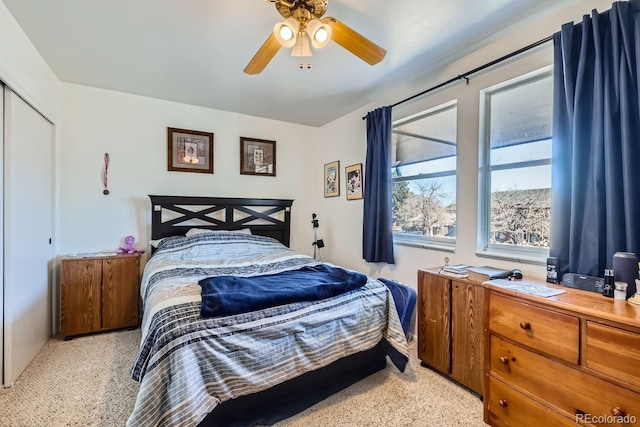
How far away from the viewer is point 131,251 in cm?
306

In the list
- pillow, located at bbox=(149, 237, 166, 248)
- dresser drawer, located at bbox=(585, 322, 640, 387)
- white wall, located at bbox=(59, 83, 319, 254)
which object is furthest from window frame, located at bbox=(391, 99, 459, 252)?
pillow, located at bbox=(149, 237, 166, 248)

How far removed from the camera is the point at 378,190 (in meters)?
2.99

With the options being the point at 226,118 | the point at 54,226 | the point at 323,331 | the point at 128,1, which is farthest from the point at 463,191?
the point at 54,226

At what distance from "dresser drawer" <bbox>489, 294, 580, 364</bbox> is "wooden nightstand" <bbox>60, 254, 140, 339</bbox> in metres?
3.20

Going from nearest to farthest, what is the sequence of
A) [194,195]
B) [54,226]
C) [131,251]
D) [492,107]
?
[492,107] → [54,226] → [131,251] → [194,195]

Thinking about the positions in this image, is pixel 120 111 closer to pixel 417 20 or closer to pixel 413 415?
pixel 417 20

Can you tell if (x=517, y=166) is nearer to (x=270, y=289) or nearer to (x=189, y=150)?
(x=270, y=289)

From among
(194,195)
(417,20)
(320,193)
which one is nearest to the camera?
(417,20)

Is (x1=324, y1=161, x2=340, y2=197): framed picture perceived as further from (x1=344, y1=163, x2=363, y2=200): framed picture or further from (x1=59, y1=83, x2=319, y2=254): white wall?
(x1=59, y1=83, x2=319, y2=254): white wall

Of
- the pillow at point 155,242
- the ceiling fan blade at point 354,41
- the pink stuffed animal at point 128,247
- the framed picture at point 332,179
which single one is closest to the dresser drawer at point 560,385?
the ceiling fan blade at point 354,41

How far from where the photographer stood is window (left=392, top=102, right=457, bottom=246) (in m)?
2.60

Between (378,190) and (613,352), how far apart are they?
81.8 inches

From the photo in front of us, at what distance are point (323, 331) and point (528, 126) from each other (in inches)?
80.2

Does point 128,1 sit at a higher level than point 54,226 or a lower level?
higher
